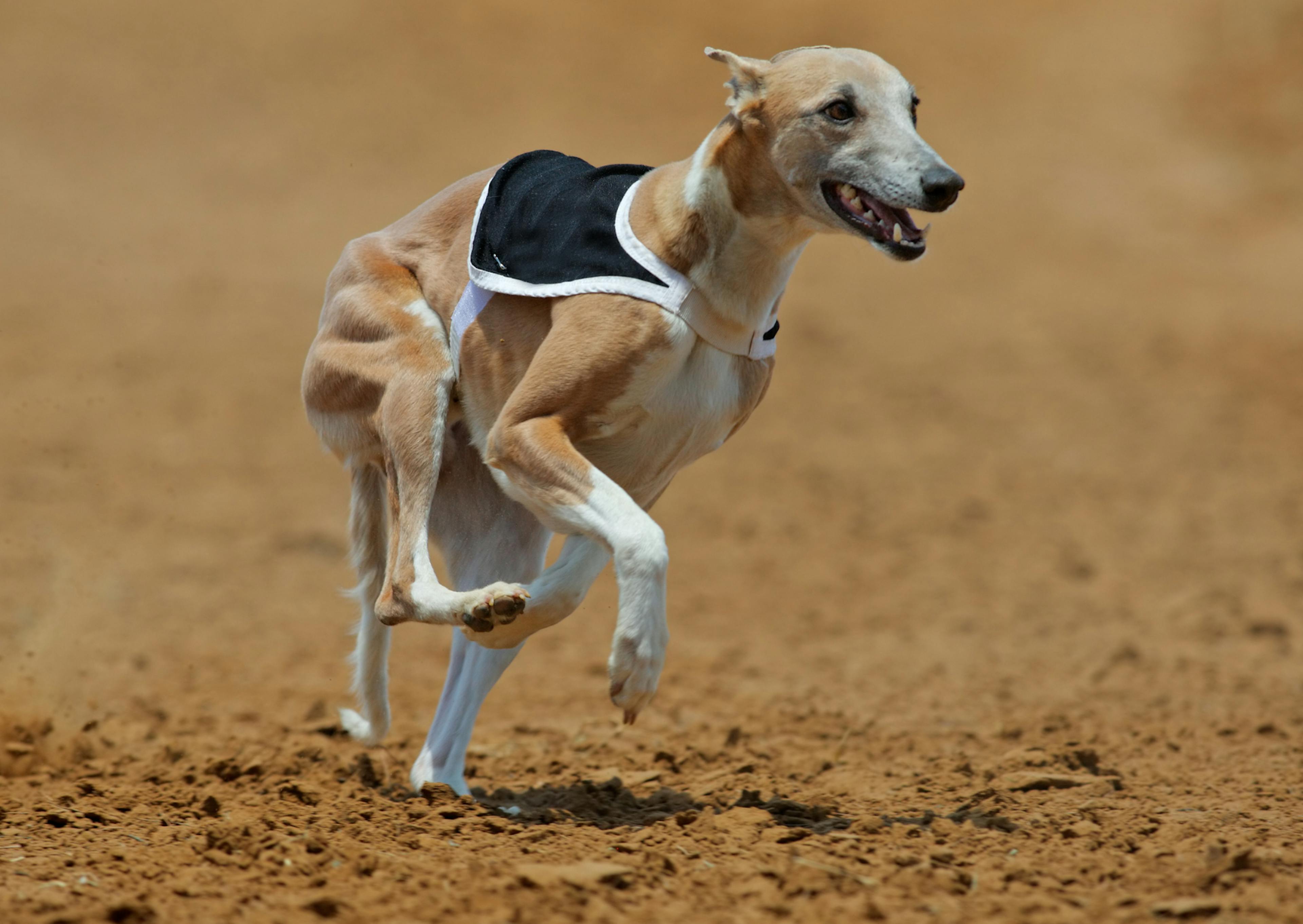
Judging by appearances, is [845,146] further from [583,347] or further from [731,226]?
[583,347]

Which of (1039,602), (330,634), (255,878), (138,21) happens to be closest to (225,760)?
(255,878)

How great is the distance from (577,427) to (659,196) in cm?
83

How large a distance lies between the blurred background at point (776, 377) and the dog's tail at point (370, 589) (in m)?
1.30

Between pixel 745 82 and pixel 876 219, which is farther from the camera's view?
pixel 745 82

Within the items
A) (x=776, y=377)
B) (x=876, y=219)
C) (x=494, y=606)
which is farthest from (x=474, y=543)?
(x=776, y=377)

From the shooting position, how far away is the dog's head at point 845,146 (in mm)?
4250

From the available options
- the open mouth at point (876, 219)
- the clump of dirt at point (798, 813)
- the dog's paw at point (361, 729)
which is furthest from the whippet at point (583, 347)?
the clump of dirt at point (798, 813)

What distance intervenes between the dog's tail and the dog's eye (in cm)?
220

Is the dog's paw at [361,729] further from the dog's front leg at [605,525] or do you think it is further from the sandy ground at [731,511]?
the dog's front leg at [605,525]

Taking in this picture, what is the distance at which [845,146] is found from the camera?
170 inches

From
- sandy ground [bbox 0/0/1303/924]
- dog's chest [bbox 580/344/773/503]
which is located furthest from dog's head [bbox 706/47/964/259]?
sandy ground [bbox 0/0/1303/924]

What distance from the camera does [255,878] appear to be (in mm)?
3773

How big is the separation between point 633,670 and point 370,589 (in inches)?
66.8

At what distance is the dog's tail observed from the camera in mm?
5352
